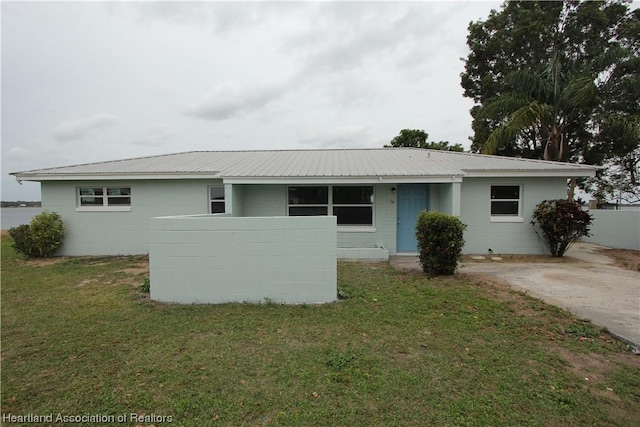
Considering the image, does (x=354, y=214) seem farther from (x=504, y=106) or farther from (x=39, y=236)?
(x=39, y=236)

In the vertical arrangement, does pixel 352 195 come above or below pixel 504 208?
above

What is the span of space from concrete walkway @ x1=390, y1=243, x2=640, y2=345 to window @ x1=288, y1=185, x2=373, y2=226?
1906 millimetres

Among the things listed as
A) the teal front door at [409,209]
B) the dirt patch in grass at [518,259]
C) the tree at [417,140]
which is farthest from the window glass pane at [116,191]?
the tree at [417,140]

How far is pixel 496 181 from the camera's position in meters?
10.6

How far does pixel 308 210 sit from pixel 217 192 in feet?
10.9

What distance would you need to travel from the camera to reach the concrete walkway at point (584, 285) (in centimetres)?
493

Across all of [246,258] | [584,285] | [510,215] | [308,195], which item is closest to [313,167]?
[308,195]

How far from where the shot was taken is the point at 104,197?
11.2 metres

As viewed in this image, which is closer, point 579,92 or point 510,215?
point 510,215

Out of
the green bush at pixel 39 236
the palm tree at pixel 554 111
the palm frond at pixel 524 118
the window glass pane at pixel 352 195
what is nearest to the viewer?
the green bush at pixel 39 236

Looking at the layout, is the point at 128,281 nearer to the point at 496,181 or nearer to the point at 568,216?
the point at 496,181

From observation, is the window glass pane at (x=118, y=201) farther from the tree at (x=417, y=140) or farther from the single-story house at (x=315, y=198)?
the tree at (x=417, y=140)

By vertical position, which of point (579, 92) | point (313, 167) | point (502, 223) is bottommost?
point (502, 223)

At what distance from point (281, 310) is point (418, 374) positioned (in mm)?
2579
